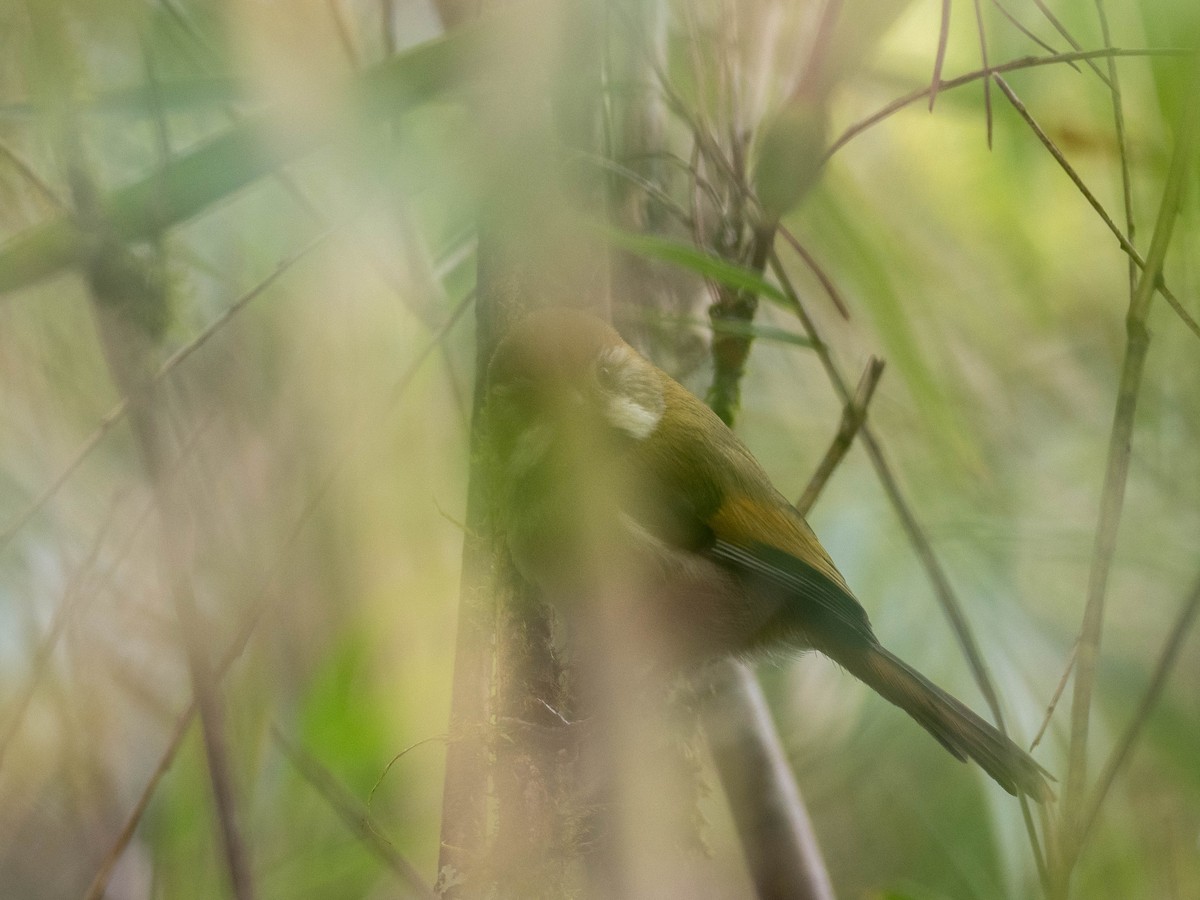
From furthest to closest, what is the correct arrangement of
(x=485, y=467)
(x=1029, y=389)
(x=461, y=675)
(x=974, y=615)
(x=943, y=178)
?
(x=1029, y=389) < (x=943, y=178) < (x=974, y=615) < (x=485, y=467) < (x=461, y=675)

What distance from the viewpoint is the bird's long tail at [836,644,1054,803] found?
1.45 meters

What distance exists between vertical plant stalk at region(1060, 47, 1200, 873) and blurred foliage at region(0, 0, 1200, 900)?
212 millimetres

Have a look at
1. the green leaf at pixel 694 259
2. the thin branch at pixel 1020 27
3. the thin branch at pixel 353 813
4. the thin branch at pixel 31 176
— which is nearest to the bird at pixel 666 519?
the green leaf at pixel 694 259

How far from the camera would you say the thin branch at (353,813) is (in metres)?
1.26

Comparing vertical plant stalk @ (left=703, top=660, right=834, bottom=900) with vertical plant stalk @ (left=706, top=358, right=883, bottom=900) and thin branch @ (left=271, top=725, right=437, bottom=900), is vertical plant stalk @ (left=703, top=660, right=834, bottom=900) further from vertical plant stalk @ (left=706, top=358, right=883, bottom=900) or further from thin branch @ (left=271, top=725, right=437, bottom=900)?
thin branch @ (left=271, top=725, right=437, bottom=900)

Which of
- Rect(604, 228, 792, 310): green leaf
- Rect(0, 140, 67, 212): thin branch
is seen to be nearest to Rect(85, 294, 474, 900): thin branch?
Rect(604, 228, 792, 310): green leaf

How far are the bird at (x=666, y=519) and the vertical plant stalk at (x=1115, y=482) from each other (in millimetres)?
147

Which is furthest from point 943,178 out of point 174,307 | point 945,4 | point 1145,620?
point 174,307

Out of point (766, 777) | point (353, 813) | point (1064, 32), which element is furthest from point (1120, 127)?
point (353, 813)

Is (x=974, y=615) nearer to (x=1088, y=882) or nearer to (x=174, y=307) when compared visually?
(x=1088, y=882)

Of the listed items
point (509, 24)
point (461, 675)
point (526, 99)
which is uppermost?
point (509, 24)

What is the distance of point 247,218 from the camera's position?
1729 millimetres

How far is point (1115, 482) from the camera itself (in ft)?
4.32

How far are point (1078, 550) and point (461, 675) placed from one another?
1384 millimetres
